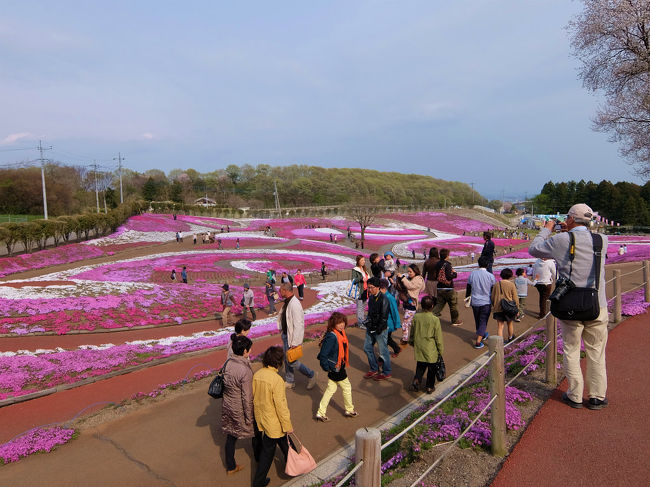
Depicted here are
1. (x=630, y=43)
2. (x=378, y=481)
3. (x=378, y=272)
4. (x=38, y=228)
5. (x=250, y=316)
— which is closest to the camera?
(x=378, y=481)

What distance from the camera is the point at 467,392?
6.30 meters

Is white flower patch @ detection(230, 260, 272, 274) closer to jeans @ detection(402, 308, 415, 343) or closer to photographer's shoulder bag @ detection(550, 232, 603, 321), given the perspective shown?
jeans @ detection(402, 308, 415, 343)

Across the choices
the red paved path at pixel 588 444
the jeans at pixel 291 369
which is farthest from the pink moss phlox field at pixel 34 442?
the red paved path at pixel 588 444

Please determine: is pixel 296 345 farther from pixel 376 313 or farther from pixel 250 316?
pixel 250 316

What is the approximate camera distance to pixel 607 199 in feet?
266

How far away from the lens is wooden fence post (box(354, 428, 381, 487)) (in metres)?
2.70

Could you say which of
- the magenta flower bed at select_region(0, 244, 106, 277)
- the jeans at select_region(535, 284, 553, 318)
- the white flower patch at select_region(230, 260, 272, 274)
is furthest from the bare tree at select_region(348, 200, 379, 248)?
the jeans at select_region(535, 284, 553, 318)

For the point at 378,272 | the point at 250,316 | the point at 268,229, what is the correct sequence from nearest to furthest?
the point at 378,272 < the point at 250,316 < the point at 268,229

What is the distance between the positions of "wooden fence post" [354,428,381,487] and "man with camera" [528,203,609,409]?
3.06 metres

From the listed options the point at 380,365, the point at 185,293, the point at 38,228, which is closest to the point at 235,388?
the point at 380,365

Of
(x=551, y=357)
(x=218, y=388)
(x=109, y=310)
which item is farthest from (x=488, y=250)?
(x=109, y=310)

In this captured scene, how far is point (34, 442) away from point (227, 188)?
11849 centimetres

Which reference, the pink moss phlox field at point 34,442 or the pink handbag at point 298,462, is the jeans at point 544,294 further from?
the pink moss phlox field at point 34,442

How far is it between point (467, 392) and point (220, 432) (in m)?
3.94
